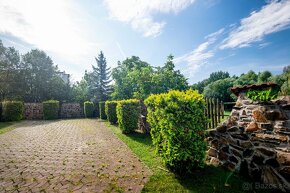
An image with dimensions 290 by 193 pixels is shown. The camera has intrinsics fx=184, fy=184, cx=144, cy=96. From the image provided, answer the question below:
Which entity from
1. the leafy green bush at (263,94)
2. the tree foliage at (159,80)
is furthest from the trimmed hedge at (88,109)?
the leafy green bush at (263,94)

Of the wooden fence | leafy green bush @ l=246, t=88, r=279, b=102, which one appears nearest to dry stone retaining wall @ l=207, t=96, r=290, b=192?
leafy green bush @ l=246, t=88, r=279, b=102

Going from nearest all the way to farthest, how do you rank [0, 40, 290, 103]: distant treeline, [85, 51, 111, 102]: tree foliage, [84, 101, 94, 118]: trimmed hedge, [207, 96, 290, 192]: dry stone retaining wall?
1. [207, 96, 290, 192]: dry stone retaining wall
2. [84, 101, 94, 118]: trimmed hedge
3. [0, 40, 290, 103]: distant treeline
4. [85, 51, 111, 102]: tree foliage

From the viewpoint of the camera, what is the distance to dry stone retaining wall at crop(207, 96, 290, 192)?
3683mm

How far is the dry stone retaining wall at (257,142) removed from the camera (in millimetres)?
3683

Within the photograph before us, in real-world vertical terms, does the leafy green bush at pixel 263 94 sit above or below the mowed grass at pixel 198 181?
above

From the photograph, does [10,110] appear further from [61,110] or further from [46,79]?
[46,79]

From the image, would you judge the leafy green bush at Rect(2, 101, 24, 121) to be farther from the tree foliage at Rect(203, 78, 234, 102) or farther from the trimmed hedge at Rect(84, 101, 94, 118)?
the tree foliage at Rect(203, 78, 234, 102)

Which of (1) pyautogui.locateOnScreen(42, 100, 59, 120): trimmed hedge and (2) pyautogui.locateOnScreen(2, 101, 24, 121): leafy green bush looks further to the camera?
(1) pyautogui.locateOnScreen(42, 100, 59, 120): trimmed hedge

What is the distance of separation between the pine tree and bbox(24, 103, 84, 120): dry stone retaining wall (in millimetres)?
7805

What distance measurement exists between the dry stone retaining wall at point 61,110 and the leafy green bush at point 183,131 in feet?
77.2

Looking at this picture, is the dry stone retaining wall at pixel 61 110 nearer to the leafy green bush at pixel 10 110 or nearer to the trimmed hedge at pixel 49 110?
the trimmed hedge at pixel 49 110

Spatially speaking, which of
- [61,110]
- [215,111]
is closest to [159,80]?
[215,111]

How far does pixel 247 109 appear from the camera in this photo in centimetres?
457

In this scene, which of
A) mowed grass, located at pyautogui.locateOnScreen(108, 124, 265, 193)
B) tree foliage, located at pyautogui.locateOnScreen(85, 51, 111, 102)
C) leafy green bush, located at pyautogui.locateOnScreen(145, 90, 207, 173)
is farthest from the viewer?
tree foliage, located at pyautogui.locateOnScreen(85, 51, 111, 102)
